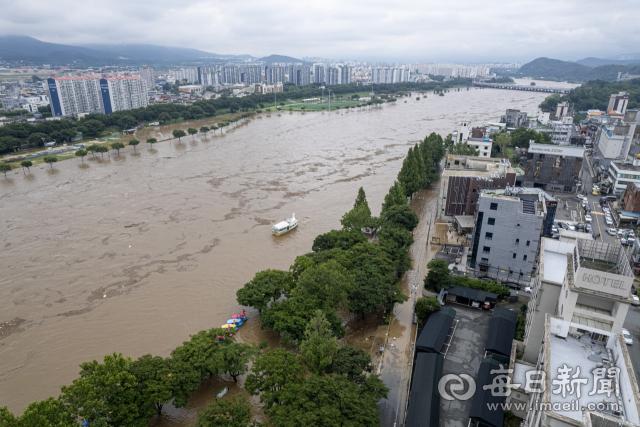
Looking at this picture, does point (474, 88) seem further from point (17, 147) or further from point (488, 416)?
point (488, 416)

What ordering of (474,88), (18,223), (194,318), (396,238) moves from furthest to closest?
(474,88)
(18,223)
(396,238)
(194,318)

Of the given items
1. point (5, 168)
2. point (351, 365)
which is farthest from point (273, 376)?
point (5, 168)

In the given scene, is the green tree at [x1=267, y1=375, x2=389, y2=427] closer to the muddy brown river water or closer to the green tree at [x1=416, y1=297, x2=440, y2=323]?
the muddy brown river water

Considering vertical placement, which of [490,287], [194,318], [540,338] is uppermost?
[540,338]

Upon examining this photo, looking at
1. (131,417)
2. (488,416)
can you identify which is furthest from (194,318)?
(488,416)

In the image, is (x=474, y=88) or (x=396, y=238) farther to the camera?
(x=474, y=88)

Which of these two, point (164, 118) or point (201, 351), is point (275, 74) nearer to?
point (164, 118)

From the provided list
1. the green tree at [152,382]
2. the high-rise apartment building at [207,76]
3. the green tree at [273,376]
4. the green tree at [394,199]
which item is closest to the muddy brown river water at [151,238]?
the green tree at [152,382]
